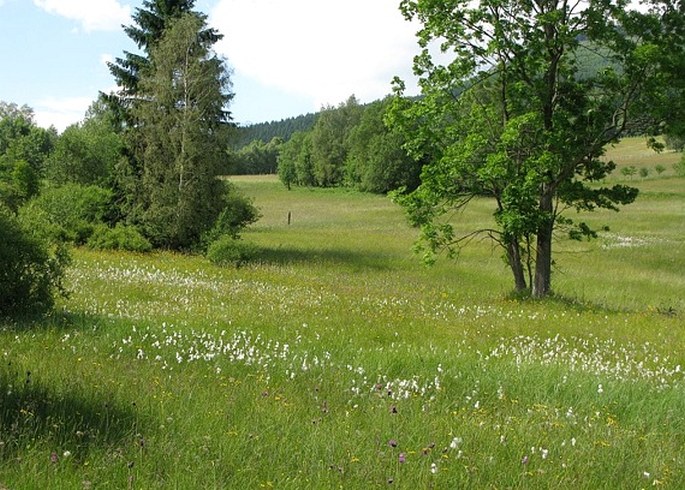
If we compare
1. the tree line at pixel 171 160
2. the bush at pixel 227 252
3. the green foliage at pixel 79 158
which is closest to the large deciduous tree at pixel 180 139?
the tree line at pixel 171 160

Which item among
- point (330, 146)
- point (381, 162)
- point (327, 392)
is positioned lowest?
point (327, 392)

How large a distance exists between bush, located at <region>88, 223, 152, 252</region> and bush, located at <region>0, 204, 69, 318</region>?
50.8ft

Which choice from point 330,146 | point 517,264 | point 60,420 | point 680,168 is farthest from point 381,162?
point 60,420

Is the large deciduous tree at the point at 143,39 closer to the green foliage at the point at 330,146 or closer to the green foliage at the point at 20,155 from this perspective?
the green foliage at the point at 20,155

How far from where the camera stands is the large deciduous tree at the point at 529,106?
57.7 feet

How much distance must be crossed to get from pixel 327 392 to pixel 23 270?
19.9ft

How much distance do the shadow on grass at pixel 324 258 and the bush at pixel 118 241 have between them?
478cm

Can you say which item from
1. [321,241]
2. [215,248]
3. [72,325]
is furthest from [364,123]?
[72,325]

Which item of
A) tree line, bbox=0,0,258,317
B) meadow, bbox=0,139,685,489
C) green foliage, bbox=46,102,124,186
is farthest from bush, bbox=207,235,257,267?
green foliage, bbox=46,102,124,186

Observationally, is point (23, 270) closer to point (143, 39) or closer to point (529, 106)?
point (529, 106)

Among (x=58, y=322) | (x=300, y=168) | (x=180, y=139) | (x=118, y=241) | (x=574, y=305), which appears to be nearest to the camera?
(x=58, y=322)

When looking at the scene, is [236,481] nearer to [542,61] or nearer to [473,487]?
[473,487]

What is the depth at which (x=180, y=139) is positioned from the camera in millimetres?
28594

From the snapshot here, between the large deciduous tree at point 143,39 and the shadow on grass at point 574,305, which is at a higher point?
the large deciduous tree at point 143,39
